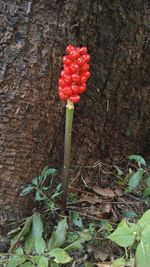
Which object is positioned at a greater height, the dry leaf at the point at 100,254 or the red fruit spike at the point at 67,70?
the red fruit spike at the point at 67,70

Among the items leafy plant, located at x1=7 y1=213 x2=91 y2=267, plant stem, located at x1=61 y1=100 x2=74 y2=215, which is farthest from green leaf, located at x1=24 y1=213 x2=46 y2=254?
plant stem, located at x1=61 y1=100 x2=74 y2=215

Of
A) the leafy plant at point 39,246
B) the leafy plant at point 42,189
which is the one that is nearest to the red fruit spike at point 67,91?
the leafy plant at point 42,189

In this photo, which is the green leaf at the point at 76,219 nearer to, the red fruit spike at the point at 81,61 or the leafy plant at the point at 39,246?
the leafy plant at the point at 39,246

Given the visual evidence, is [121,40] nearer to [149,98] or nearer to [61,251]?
[149,98]

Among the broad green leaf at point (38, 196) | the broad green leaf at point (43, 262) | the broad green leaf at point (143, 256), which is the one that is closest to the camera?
the broad green leaf at point (143, 256)

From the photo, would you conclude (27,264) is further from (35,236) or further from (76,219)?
(76,219)

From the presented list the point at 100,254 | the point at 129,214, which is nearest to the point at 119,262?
the point at 100,254

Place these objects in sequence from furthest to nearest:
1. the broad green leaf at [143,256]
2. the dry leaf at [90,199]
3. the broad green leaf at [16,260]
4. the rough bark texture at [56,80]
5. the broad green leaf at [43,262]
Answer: the dry leaf at [90,199]
the rough bark texture at [56,80]
the broad green leaf at [16,260]
the broad green leaf at [43,262]
the broad green leaf at [143,256]
